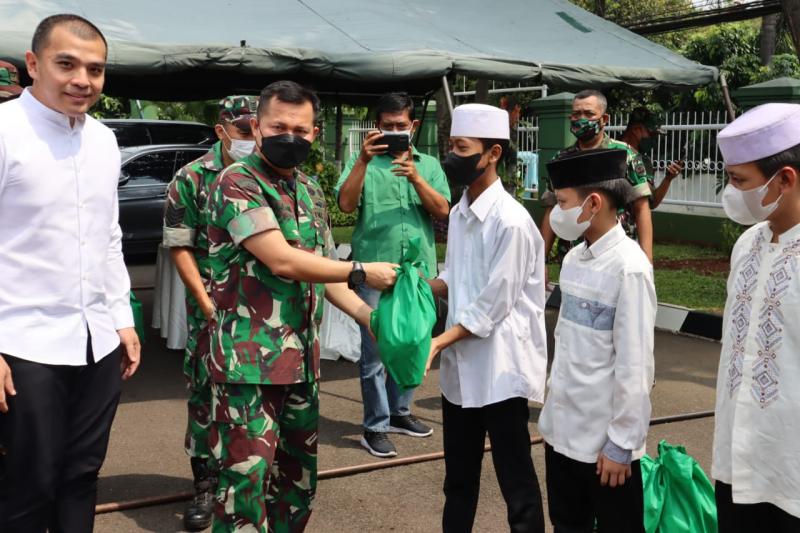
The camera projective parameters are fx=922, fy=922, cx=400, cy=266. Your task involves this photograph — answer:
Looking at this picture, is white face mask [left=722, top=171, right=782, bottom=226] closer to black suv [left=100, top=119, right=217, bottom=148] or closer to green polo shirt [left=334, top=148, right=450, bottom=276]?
green polo shirt [left=334, top=148, right=450, bottom=276]

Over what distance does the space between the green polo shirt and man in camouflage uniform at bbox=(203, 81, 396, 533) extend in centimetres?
203

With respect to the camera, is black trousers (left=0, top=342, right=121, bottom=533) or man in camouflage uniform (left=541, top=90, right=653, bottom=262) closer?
black trousers (left=0, top=342, right=121, bottom=533)

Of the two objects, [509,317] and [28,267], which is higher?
[28,267]

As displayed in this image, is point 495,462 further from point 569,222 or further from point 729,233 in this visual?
point 729,233

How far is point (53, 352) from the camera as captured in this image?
2824 mm

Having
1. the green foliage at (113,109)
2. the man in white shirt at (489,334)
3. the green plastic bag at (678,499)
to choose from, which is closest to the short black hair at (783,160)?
the man in white shirt at (489,334)

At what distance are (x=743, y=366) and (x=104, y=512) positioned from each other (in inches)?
120

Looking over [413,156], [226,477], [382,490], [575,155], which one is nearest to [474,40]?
[413,156]

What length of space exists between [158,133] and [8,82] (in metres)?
8.22

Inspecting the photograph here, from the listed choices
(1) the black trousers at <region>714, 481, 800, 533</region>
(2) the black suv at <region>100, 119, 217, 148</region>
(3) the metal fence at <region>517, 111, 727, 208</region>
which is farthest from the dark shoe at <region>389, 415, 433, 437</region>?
Result: (3) the metal fence at <region>517, 111, 727, 208</region>

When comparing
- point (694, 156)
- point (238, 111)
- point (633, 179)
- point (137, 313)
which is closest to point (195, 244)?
point (137, 313)

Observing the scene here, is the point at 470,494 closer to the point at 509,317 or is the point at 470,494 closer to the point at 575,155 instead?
the point at 509,317

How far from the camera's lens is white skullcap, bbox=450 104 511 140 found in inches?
138

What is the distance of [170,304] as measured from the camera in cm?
632
